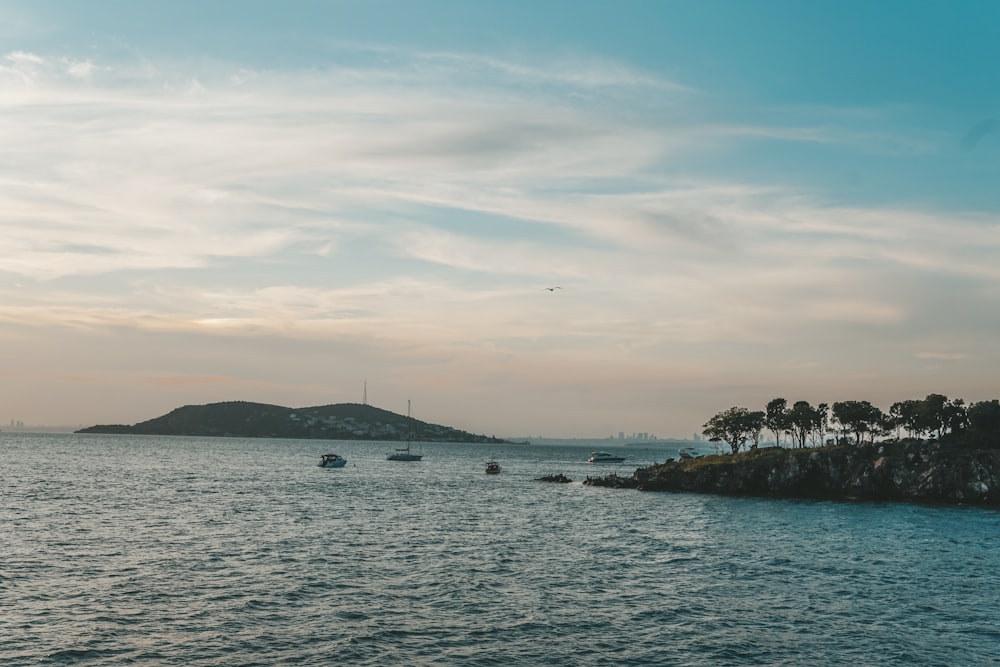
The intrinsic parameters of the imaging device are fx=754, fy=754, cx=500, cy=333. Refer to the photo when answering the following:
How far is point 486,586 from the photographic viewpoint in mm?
54000

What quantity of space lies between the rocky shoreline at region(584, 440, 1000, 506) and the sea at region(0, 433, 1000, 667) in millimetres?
18227

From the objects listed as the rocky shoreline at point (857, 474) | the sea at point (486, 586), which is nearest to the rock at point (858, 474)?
the rocky shoreline at point (857, 474)

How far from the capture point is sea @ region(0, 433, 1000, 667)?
3938 centimetres

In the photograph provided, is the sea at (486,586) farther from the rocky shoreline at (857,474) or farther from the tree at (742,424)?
the tree at (742,424)

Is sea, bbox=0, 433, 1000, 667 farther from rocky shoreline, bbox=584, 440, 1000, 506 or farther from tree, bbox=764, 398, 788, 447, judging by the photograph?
tree, bbox=764, 398, 788, 447

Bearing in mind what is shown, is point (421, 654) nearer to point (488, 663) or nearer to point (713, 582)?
point (488, 663)

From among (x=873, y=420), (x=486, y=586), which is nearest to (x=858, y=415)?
(x=873, y=420)

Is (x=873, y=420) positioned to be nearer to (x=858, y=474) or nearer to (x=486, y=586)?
(x=858, y=474)

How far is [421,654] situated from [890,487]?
11392cm

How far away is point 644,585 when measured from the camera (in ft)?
184

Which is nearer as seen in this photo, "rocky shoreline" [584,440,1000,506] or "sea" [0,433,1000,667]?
"sea" [0,433,1000,667]

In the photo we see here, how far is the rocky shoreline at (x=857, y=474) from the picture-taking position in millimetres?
122688

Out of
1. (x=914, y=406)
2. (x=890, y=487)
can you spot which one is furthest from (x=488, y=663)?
(x=914, y=406)

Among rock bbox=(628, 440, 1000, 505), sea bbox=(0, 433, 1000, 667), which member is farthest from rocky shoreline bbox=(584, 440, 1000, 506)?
sea bbox=(0, 433, 1000, 667)
